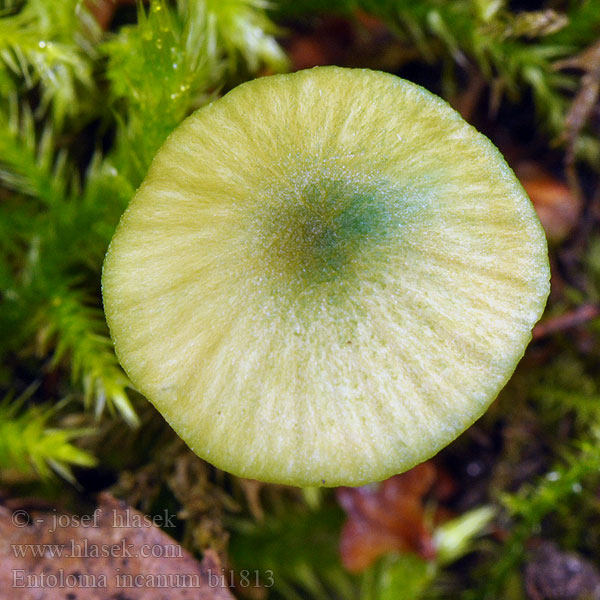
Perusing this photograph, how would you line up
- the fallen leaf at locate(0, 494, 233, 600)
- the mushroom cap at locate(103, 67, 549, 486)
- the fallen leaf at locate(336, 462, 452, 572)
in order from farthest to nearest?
the fallen leaf at locate(336, 462, 452, 572) → the fallen leaf at locate(0, 494, 233, 600) → the mushroom cap at locate(103, 67, 549, 486)

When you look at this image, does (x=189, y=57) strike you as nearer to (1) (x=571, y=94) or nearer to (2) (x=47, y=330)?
(2) (x=47, y=330)

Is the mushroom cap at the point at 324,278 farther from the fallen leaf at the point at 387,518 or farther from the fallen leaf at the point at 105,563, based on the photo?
the fallen leaf at the point at 387,518

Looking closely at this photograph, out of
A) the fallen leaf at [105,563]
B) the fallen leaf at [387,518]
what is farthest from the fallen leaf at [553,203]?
the fallen leaf at [105,563]

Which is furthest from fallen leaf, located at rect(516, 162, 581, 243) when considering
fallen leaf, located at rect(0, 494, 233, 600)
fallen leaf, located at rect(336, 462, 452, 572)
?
fallen leaf, located at rect(0, 494, 233, 600)

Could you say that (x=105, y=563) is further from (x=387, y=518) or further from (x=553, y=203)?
(x=553, y=203)

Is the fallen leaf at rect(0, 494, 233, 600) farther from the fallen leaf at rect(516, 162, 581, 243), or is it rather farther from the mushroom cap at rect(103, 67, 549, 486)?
the fallen leaf at rect(516, 162, 581, 243)

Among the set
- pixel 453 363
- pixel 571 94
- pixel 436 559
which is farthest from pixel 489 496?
pixel 571 94
